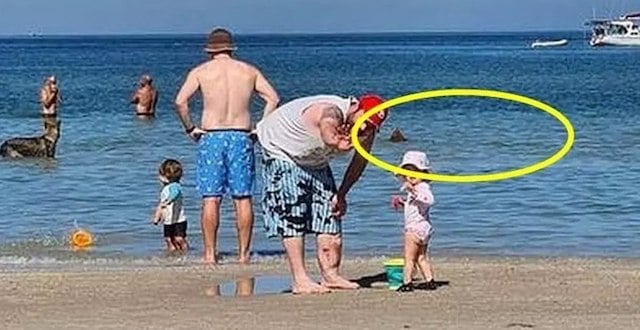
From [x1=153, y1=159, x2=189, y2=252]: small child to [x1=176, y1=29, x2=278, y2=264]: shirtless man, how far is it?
197 cm

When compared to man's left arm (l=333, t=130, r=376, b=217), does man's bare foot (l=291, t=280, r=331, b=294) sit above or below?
below

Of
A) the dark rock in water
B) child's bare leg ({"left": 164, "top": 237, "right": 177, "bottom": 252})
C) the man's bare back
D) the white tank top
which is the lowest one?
child's bare leg ({"left": 164, "top": 237, "right": 177, "bottom": 252})

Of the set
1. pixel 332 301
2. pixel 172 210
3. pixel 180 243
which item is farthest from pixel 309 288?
pixel 180 243

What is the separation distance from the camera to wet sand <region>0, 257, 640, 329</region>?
341 inches

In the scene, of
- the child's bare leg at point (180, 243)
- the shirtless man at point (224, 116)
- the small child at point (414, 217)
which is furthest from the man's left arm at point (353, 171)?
the child's bare leg at point (180, 243)

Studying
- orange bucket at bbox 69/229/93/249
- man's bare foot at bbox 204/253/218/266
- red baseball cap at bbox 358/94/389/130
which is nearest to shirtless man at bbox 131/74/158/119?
orange bucket at bbox 69/229/93/249

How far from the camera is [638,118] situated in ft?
123

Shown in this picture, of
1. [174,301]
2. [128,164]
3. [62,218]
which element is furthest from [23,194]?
[174,301]

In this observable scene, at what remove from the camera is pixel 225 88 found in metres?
11.3

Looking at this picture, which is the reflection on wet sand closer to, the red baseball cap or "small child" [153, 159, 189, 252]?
the red baseball cap

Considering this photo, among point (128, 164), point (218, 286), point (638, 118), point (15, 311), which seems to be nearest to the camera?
Result: point (15, 311)

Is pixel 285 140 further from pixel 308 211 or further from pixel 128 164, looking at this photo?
pixel 128 164

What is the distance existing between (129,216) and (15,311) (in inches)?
280

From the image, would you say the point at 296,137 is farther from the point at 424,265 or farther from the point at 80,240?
the point at 80,240
